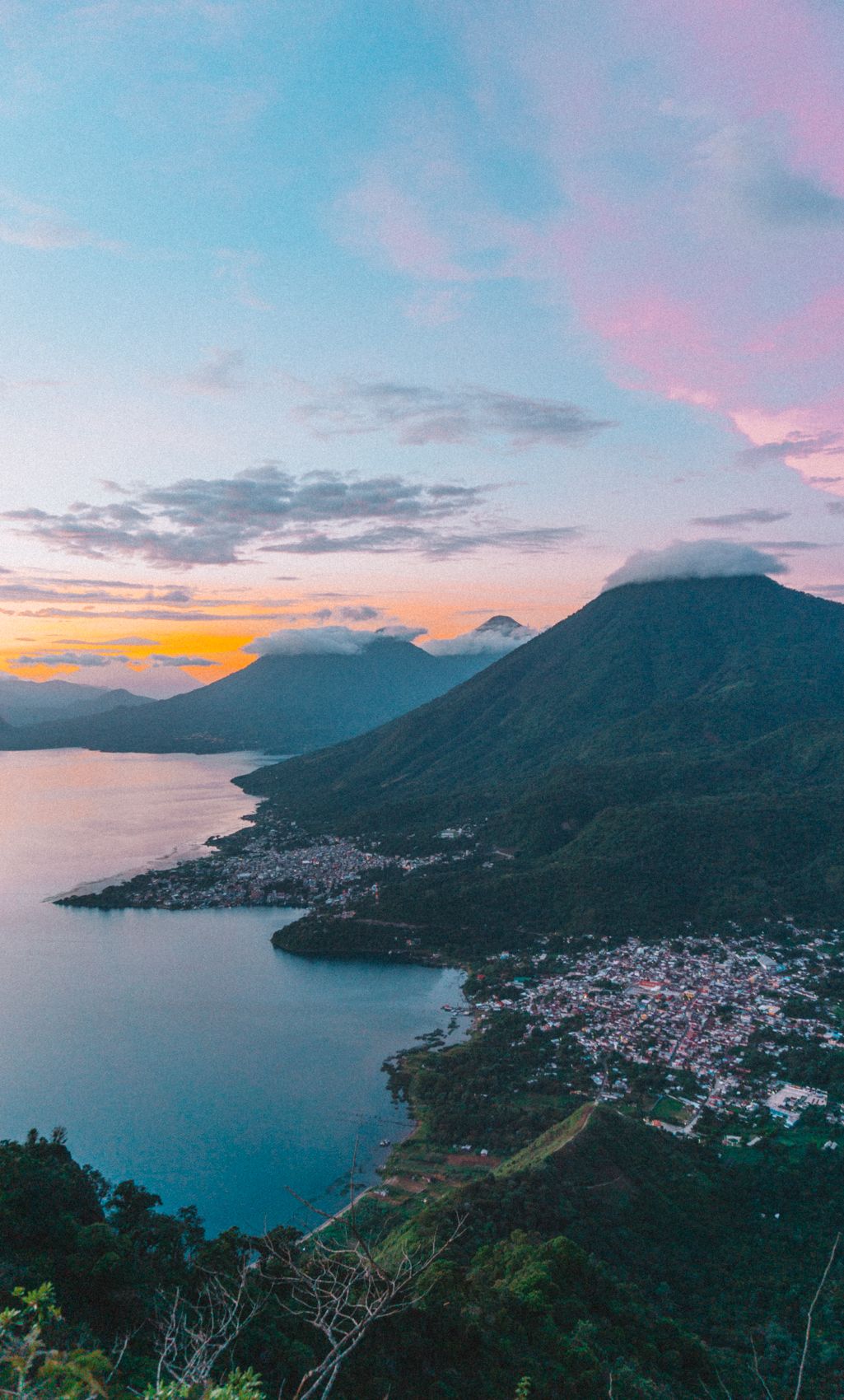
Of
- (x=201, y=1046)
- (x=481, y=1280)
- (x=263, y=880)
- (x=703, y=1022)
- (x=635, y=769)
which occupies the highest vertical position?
(x=635, y=769)

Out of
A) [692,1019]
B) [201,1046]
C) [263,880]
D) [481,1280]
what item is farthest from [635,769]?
[481,1280]

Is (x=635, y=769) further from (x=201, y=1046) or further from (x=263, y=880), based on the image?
(x=201, y=1046)

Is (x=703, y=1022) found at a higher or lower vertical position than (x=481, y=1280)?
lower

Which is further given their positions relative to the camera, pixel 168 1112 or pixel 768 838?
pixel 768 838

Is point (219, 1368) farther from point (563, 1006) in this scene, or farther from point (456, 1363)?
point (563, 1006)

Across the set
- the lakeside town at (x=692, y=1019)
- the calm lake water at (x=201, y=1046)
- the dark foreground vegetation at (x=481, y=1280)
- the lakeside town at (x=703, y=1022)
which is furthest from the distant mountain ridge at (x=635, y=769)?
the dark foreground vegetation at (x=481, y=1280)

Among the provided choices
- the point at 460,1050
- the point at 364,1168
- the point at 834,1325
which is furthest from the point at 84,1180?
the point at 460,1050
